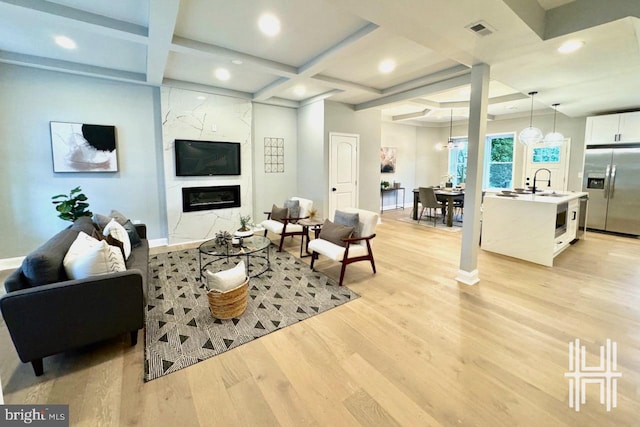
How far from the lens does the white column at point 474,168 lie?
130 inches

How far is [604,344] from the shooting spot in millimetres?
2375

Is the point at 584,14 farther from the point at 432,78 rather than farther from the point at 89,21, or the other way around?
the point at 89,21

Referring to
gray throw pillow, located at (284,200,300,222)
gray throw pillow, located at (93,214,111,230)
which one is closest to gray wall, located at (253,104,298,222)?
gray throw pillow, located at (284,200,300,222)

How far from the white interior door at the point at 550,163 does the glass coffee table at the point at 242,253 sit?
6.77 m

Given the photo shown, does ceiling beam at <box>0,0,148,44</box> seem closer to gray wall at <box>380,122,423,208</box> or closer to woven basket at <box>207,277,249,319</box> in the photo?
woven basket at <box>207,277,249,319</box>

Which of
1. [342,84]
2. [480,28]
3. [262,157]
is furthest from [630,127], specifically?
[262,157]

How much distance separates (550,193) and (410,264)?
2975 millimetres

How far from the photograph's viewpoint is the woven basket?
8.64ft

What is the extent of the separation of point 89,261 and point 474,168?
12.8 feet

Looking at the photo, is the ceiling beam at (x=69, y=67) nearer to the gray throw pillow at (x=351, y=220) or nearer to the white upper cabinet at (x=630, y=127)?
the gray throw pillow at (x=351, y=220)

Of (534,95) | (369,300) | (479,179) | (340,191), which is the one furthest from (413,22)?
(340,191)

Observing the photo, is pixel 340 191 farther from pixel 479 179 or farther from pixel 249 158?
pixel 479 179

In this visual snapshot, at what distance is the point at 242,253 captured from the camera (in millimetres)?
3373

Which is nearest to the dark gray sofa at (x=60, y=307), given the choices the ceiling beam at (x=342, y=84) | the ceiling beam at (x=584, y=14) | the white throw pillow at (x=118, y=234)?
the white throw pillow at (x=118, y=234)
